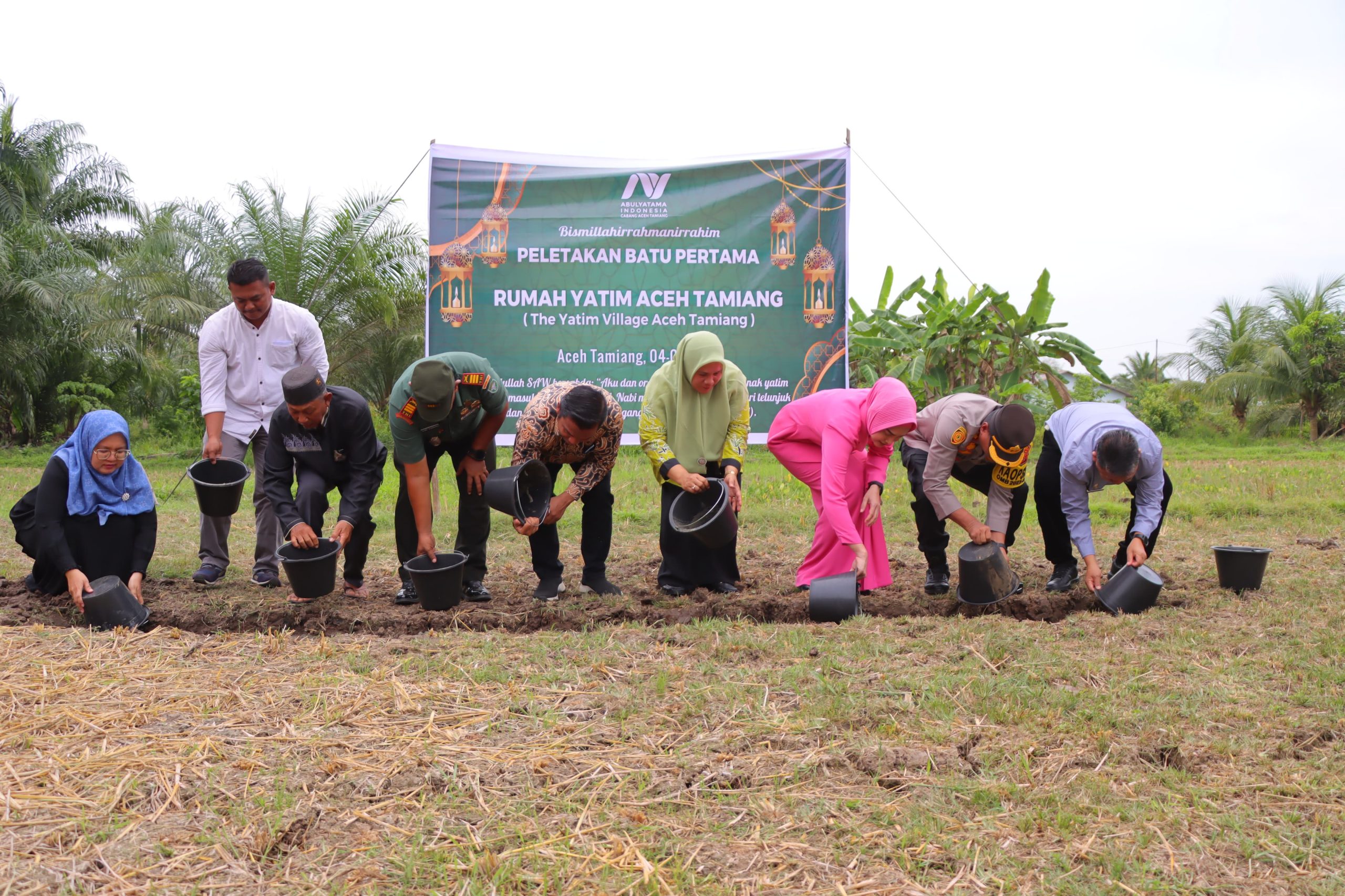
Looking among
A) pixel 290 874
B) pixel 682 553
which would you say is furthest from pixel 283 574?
pixel 290 874

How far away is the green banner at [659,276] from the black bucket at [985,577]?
388 centimetres

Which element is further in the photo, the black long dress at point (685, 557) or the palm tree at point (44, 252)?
the palm tree at point (44, 252)

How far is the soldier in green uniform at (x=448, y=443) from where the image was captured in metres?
4.34

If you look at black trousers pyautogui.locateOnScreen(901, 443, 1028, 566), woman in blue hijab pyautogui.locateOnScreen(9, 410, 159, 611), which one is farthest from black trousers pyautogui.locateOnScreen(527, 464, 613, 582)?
woman in blue hijab pyautogui.locateOnScreen(9, 410, 159, 611)

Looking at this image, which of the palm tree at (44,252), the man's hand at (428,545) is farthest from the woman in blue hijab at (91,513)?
the palm tree at (44,252)

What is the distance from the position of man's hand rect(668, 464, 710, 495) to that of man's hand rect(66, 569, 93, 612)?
8.37 ft

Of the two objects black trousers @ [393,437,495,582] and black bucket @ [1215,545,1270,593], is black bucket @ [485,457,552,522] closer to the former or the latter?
black trousers @ [393,437,495,582]

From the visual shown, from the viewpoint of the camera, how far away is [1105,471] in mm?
4258

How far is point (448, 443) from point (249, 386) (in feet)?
4.19

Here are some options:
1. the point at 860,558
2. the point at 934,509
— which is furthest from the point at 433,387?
the point at 934,509

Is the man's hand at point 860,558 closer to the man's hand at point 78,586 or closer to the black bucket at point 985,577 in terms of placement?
the black bucket at point 985,577

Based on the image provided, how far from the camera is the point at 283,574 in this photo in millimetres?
5543

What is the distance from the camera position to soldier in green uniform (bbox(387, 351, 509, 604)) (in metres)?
4.34

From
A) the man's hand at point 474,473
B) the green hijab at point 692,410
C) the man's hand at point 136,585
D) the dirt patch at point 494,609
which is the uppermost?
the green hijab at point 692,410
